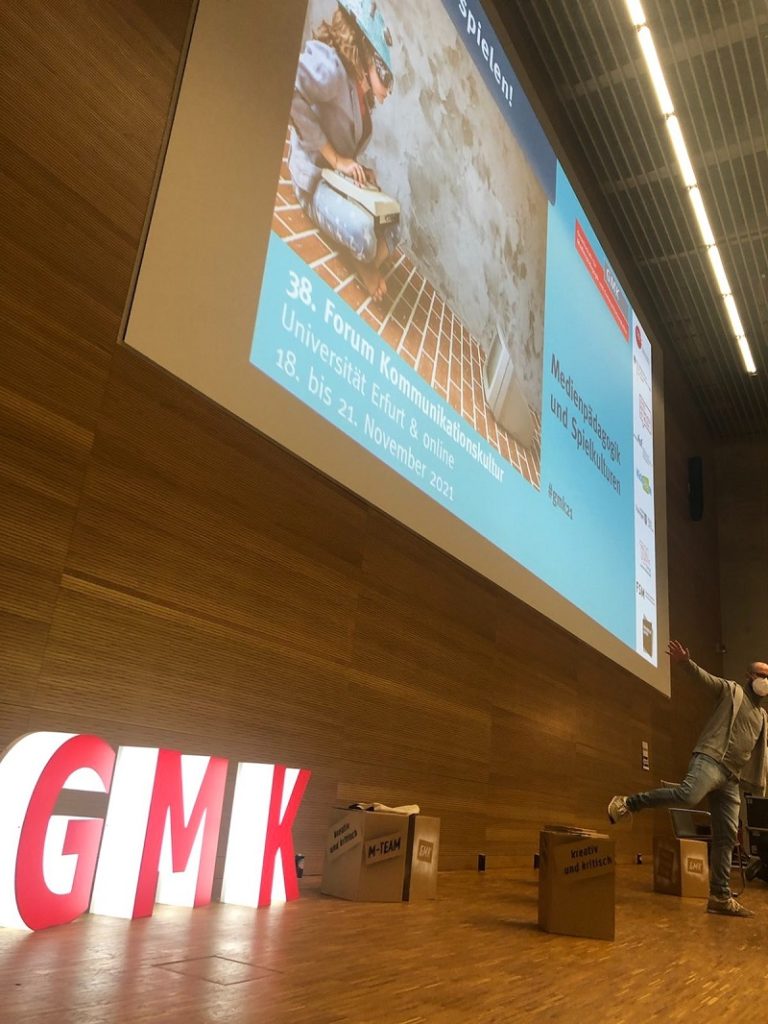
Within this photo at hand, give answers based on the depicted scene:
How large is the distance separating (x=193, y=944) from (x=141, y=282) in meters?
1.43

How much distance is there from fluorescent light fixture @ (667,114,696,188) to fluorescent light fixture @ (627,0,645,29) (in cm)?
78

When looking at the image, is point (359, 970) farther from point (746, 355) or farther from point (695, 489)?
point (746, 355)

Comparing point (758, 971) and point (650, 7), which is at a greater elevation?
point (650, 7)

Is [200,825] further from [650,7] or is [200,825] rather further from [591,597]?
[650,7]

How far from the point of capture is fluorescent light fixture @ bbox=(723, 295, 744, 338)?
663 cm

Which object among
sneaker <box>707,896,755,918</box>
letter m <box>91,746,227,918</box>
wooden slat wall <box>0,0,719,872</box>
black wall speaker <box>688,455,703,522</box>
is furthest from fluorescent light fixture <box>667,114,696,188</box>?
letter m <box>91,746,227,918</box>

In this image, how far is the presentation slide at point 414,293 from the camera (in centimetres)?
212

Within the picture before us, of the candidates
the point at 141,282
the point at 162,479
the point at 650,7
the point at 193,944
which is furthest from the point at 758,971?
the point at 650,7

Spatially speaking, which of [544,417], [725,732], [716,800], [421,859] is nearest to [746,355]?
[544,417]

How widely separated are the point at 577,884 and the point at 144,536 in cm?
139

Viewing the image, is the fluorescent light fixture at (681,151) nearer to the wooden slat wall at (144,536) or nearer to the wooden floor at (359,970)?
the wooden slat wall at (144,536)

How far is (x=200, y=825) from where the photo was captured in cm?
170

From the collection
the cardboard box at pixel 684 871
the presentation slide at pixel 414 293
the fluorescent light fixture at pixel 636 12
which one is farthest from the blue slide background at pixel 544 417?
the cardboard box at pixel 684 871

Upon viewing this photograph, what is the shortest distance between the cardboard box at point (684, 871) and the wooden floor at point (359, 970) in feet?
3.96
